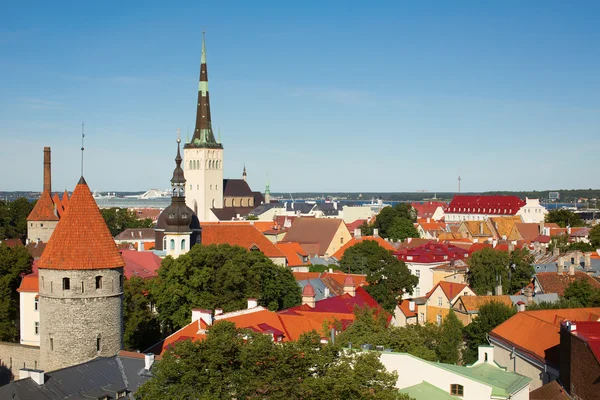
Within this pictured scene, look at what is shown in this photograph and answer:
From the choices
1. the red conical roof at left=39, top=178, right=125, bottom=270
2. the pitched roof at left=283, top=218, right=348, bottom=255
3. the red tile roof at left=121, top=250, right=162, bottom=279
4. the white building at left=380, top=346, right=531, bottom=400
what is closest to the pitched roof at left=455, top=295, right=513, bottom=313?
the red tile roof at left=121, top=250, right=162, bottom=279

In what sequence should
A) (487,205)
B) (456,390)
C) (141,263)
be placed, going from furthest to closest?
(487,205) → (141,263) → (456,390)

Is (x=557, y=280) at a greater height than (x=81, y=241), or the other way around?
(x=81, y=241)

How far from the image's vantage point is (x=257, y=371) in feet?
71.2

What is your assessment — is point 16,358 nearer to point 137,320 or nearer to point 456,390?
point 137,320

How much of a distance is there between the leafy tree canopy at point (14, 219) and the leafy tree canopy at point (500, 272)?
60059 millimetres

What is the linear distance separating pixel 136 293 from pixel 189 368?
2221 centimetres

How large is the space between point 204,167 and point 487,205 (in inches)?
2376

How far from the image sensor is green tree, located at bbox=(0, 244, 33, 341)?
44.2 m

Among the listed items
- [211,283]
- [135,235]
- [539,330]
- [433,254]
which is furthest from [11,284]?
[135,235]

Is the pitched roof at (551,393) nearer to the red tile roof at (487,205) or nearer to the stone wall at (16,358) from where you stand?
the stone wall at (16,358)

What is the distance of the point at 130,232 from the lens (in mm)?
105938

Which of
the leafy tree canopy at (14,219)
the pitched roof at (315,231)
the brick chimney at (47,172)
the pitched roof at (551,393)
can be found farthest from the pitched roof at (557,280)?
the leafy tree canopy at (14,219)

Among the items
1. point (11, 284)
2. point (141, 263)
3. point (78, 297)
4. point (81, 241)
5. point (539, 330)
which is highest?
point (81, 241)

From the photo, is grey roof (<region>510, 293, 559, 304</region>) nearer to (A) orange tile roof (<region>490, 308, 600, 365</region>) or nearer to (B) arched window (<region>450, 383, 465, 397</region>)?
(A) orange tile roof (<region>490, 308, 600, 365</region>)
